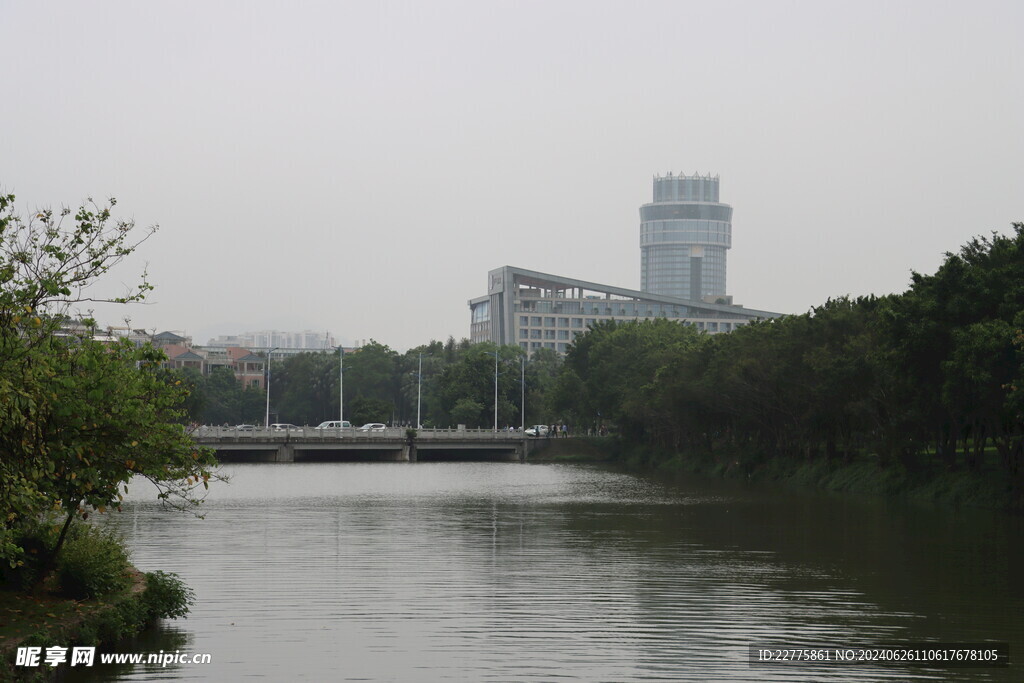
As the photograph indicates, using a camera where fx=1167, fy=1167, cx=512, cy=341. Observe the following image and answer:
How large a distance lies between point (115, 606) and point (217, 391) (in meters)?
154

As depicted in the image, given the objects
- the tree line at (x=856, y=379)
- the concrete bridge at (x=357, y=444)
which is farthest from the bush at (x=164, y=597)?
the concrete bridge at (x=357, y=444)

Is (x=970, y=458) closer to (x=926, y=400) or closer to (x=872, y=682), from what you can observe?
(x=926, y=400)

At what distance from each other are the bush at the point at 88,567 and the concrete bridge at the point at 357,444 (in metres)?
79.3

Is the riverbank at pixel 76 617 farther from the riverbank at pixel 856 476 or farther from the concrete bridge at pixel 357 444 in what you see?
the concrete bridge at pixel 357 444

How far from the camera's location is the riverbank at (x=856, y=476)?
5048cm

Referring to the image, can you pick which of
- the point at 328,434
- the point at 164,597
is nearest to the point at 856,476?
the point at 164,597

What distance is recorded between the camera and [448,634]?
21094mm

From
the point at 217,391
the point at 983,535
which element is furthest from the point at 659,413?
the point at 217,391

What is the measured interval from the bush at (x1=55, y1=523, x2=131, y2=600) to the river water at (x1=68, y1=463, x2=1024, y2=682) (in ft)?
3.91

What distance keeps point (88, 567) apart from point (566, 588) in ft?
36.6

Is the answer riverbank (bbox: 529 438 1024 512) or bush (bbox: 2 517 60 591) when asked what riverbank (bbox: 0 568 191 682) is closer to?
bush (bbox: 2 517 60 591)

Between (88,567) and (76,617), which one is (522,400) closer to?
(88,567)

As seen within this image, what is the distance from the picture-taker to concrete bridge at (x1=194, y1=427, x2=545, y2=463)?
105 meters

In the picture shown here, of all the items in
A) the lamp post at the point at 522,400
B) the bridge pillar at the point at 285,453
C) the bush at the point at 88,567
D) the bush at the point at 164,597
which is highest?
the lamp post at the point at 522,400
